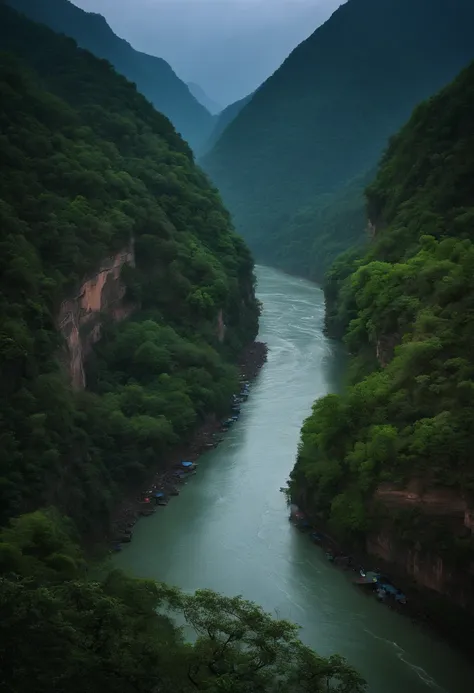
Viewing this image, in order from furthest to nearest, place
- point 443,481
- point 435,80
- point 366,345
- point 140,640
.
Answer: point 435,80 < point 366,345 < point 443,481 < point 140,640

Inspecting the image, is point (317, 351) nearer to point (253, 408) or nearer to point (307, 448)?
point (253, 408)

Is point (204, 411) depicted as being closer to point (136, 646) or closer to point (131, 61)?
point (136, 646)

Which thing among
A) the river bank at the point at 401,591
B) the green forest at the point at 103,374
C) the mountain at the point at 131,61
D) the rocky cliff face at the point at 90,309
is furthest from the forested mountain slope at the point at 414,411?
the mountain at the point at 131,61

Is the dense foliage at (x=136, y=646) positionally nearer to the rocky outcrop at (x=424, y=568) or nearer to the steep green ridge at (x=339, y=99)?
the rocky outcrop at (x=424, y=568)

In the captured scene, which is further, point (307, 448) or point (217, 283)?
point (217, 283)

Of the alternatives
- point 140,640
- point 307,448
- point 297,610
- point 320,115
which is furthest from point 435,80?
point 140,640

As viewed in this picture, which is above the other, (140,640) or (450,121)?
(450,121)
